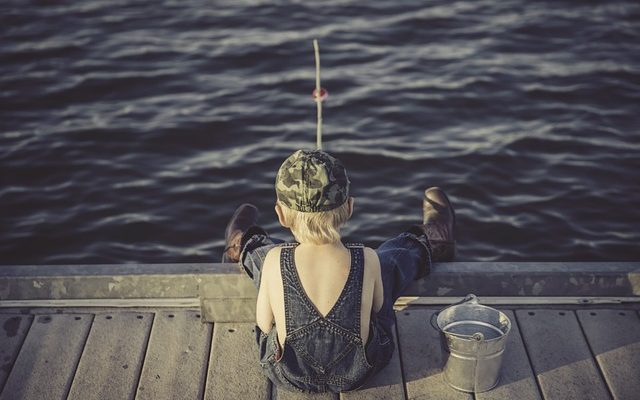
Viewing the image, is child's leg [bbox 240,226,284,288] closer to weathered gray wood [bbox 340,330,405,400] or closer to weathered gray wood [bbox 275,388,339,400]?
weathered gray wood [bbox 275,388,339,400]

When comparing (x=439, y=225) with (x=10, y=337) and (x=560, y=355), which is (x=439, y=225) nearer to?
(x=560, y=355)

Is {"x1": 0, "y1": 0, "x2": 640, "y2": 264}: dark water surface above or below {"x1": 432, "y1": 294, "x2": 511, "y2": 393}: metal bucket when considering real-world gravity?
below

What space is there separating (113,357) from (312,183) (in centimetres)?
129

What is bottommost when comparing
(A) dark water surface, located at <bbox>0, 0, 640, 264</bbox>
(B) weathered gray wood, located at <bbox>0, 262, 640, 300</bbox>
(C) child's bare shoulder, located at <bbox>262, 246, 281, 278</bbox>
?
(A) dark water surface, located at <bbox>0, 0, 640, 264</bbox>

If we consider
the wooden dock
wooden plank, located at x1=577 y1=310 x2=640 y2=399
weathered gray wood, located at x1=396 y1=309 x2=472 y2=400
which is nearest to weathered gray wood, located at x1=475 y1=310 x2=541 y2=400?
the wooden dock

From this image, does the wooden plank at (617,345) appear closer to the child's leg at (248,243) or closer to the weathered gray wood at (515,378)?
the weathered gray wood at (515,378)

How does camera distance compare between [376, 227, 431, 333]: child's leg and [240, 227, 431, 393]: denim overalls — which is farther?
[376, 227, 431, 333]: child's leg

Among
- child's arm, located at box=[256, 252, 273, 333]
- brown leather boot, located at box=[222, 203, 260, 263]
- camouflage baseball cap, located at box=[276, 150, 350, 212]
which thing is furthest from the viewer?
brown leather boot, located at box=[222, 203, 260, 263]

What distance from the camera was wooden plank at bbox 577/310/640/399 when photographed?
3.56 m

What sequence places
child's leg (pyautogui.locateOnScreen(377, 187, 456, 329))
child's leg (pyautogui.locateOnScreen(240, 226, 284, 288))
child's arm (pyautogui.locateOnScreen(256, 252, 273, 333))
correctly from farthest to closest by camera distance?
child's leg (pyautogui.locateOnScreen(240, 226, 284, 288)) → child's leg (pyautogui.locateOnScreen(377, 187, 456, 329)) → child's arm (pyautogui.locateOnScreen(256, 252, 273, 333))

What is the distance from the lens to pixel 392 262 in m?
3.89

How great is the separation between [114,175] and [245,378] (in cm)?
391

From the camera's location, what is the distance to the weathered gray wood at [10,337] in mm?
3732

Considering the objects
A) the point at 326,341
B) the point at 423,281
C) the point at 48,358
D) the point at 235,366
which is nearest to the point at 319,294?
the point at 326,341
